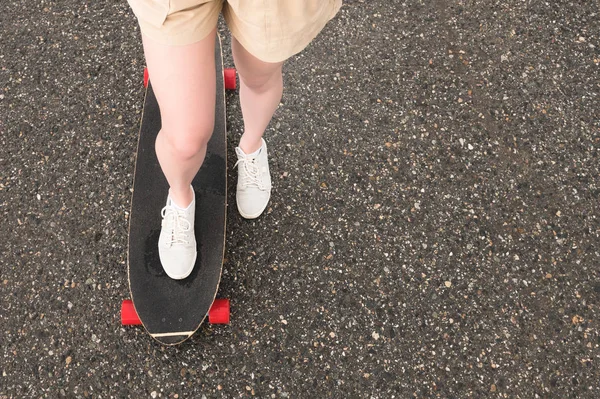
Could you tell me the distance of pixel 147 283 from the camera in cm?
174

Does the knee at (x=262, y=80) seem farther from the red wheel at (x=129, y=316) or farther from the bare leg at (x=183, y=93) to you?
the red wheel at (x=129, y=316)

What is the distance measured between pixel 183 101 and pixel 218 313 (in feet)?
2.75

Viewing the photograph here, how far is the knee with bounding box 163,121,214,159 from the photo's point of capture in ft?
4.14

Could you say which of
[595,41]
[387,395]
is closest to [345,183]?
[387,395]

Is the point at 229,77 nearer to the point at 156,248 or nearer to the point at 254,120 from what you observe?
the point at 254,120

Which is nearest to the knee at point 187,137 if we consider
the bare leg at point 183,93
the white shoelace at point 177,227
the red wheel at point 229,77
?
the bare leg at point 183,93

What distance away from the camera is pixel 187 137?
1.28m

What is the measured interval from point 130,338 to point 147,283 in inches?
8.2

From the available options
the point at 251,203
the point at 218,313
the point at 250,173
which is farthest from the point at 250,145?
the point at 218,313

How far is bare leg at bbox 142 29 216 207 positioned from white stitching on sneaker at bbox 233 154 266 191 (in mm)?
482

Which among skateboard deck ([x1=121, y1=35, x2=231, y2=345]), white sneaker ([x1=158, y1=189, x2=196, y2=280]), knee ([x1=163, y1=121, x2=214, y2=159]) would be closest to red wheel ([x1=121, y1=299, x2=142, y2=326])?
skateboard deck ([x1=121, y1=35, x2=231, y2=345])

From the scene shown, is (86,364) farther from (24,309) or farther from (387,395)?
(387,395)

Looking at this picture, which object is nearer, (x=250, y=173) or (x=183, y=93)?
(x=183, y=93)

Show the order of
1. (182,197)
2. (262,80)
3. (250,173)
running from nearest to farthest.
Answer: (262,80), (182,197), (250,173)
